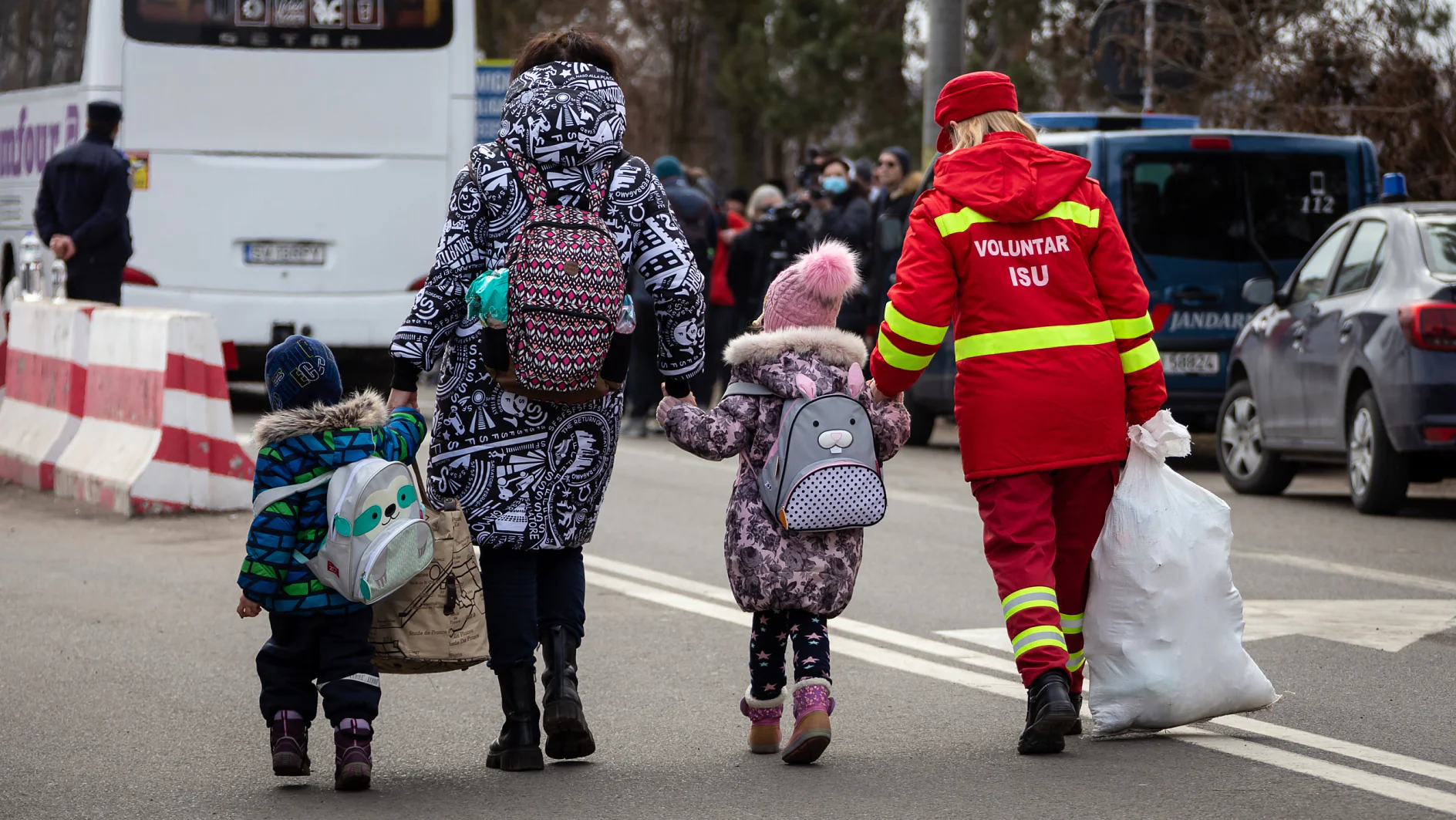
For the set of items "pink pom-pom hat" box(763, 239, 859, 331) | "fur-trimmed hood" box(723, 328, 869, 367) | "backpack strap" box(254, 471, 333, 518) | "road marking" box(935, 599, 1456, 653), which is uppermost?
"pink pom-pom hat" box(763, 239, 859, 331)

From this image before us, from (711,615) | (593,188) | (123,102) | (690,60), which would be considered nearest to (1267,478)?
(711,615)

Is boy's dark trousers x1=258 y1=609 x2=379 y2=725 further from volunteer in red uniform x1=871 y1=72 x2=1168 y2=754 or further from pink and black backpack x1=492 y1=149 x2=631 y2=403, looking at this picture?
volunteer in red uniform x1=871 y1=72 x2=1168 y2=754

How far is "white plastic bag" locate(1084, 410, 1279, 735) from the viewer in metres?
5.68

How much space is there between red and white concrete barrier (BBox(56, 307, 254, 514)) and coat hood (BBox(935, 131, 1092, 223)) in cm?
610

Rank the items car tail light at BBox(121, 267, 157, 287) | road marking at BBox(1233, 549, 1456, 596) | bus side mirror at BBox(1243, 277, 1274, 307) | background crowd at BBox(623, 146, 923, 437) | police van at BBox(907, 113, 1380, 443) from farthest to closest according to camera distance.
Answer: car tail light at BBox(121, 267, 157, 287) < background crowd at BBox(623, 146, 923, 437) < police van at BBox(907, 113, 1380, 443) < bus side mirror at BBox(1243, 277, 1274, 307) < road marking at BBox(1233, 549, 1456, 596)

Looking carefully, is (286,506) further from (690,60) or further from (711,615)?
(690,60)

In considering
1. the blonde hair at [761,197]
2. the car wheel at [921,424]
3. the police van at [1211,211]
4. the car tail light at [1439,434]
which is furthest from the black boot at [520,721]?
the blonde hair at [761,197]

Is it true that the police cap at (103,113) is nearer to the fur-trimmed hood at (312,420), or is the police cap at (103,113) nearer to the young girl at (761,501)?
the young girl at (761,501)

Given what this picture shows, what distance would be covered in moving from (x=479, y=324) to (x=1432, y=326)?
6.41 m

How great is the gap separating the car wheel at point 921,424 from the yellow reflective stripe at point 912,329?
9.63 meters

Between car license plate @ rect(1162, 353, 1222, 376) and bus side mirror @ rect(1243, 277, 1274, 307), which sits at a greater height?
bus side mirror @ rect(1243, 277, 1274, 307)

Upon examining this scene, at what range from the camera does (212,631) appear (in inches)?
305

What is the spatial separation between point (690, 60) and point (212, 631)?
30740mm

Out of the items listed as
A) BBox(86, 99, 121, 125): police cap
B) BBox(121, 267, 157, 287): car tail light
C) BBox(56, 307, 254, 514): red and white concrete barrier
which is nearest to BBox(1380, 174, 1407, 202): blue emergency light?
BBox(56, 307, 254, 514): red and white concrete barrier
